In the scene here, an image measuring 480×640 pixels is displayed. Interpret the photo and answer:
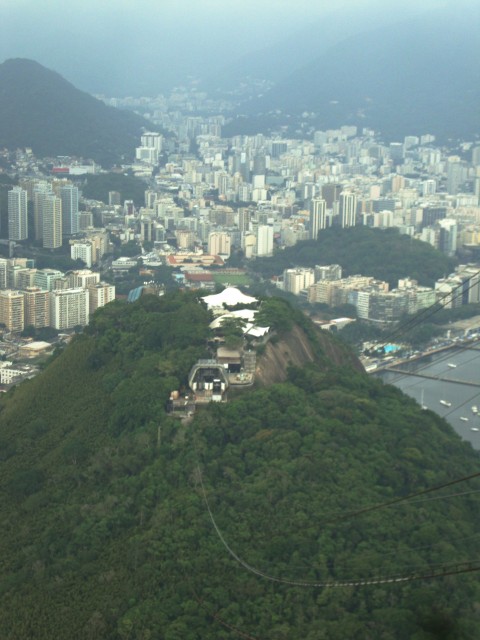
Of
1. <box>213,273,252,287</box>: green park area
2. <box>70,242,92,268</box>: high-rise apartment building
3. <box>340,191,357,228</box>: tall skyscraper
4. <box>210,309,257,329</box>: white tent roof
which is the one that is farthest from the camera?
<box>340,191,357,228</box>: tall skyscraper

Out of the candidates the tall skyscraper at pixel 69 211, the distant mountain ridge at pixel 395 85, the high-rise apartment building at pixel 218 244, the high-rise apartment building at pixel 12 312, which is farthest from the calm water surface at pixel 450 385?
the distant mountain ridge at pixel 395 85

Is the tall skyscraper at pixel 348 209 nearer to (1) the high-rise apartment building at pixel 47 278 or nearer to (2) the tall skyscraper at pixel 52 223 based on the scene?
(2) the tall skyscraper at pixel 52 223

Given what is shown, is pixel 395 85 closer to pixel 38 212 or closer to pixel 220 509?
pixel 38 212

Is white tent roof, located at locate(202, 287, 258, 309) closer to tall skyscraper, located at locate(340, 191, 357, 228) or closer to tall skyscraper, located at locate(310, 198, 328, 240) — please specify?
tall skyscraper, located at locate(310, 198, 328, 240)

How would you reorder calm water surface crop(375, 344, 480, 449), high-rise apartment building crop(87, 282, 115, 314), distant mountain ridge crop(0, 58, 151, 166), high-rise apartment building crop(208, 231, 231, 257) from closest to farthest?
calm water surface crop(375, 344, 480, 449), high-rise apartment building crop(87, 282, 115, 314), high-rise apartment building crop(208, 231, 231, 257), distant mountain ridge crop(0, 58, 151, 166)

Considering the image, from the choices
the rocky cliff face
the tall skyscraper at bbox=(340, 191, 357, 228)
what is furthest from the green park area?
the rocky cliff face

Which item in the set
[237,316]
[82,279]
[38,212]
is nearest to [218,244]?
[38,212]

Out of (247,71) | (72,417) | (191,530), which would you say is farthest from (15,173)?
(247,71)
